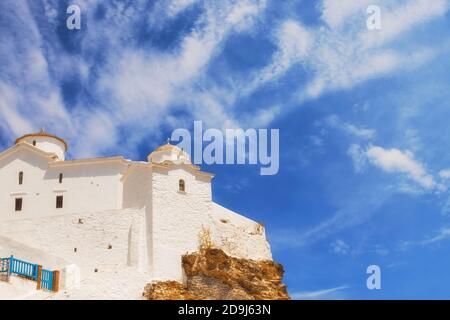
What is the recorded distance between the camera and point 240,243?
125 ft

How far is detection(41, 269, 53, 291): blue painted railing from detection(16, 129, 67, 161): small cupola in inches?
482

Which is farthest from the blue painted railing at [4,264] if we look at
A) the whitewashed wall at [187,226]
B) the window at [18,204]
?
the window at [18,204]

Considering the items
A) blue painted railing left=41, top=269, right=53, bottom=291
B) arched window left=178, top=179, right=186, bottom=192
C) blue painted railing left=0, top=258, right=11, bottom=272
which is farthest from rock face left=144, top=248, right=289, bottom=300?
blue painted railing left=0, top=258, right=11, bottom=272

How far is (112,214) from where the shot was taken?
3588 centimetres

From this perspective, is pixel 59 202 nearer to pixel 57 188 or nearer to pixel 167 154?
pixel 57 188

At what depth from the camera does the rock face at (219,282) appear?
33625mm

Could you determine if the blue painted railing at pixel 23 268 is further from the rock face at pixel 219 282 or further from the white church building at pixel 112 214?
the rock face at pixel 219 282

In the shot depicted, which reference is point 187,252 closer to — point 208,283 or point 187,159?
point 208,283

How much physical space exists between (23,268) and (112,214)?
688cm

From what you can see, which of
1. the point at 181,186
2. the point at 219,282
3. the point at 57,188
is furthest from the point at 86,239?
the point at 219,282

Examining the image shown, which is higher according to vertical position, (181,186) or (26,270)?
(181,186)

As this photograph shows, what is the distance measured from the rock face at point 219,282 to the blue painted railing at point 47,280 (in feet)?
15.2

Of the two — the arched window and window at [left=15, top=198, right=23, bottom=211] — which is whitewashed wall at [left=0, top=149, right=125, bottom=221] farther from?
the arched window
